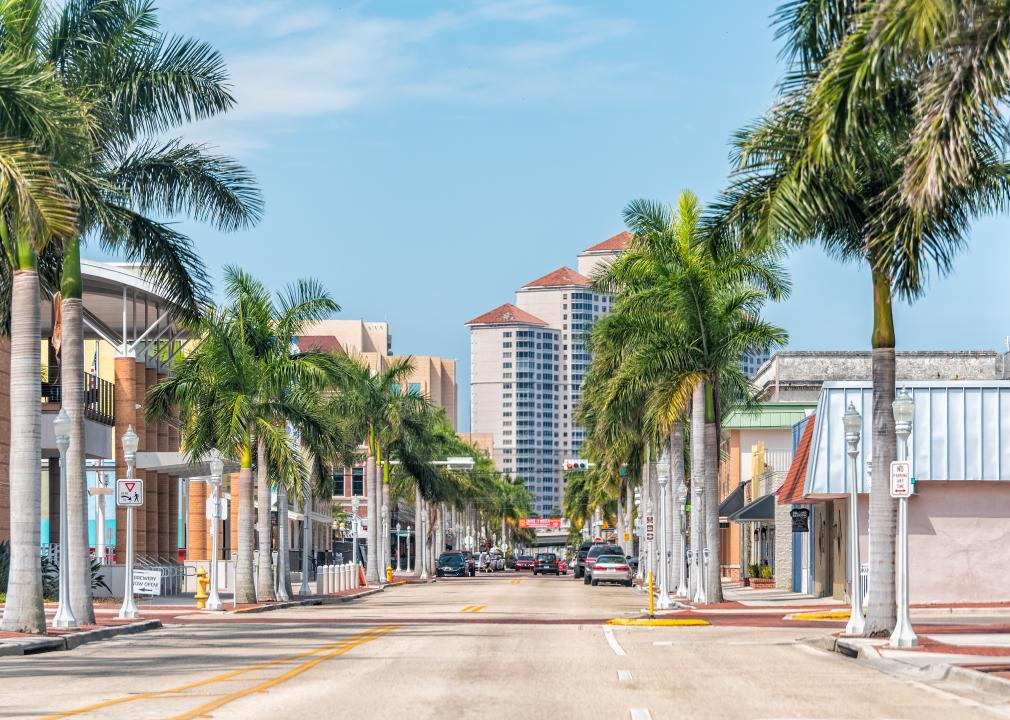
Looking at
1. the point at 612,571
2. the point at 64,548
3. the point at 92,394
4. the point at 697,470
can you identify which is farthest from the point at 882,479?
the point at 612,571

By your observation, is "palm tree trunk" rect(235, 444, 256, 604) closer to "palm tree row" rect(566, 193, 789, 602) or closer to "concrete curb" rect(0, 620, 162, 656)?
"palm tree row" rect(566, 193, 789, 602)

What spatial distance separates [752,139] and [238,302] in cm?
2334

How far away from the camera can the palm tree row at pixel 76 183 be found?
23859mm

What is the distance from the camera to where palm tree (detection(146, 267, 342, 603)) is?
4169 cm

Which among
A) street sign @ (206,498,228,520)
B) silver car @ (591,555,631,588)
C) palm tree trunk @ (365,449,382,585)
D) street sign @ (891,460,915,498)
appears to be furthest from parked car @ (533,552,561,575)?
street sign @ (891,460,915,498)

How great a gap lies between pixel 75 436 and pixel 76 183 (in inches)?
218

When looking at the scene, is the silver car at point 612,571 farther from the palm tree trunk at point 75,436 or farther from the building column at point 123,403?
the palm tree trunk at point 75,436

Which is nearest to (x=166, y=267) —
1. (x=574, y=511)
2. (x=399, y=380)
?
(x=399, y=380)

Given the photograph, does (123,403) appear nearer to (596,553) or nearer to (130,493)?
(130,493)

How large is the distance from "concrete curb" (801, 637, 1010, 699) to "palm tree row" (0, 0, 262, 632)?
1296 centimetres

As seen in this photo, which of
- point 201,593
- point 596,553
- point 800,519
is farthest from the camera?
point 596,553

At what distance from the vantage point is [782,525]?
191ft

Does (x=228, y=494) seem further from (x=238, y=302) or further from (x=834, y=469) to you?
(x=834, y=469)

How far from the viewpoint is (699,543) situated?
43.0 meters
